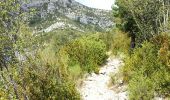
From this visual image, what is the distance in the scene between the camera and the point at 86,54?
22188 mm

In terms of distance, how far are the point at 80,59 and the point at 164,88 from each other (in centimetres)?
751

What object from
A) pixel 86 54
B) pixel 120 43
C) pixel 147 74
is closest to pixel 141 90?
pixel 147 74

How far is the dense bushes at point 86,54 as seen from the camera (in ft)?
69.6

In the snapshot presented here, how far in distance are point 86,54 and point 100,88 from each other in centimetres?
418

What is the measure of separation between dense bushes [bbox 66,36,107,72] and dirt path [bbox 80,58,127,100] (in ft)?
2.06

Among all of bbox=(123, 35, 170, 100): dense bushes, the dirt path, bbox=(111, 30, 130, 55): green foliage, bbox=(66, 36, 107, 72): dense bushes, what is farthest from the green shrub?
bbox=(111, 30, 130, 55): green foliage

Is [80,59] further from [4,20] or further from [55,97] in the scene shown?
[4,20]

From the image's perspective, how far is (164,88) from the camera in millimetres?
14938

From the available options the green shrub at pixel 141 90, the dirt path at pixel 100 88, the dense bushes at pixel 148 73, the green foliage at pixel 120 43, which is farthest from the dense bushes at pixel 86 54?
the green shrub at pixel 141 90

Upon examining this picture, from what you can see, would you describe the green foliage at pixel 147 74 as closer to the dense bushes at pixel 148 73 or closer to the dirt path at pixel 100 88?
the dense bushes at pixel 148 73

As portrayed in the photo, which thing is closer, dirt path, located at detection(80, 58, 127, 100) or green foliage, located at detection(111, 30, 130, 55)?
dirt path, located at detection(80, 58, 127, 100)

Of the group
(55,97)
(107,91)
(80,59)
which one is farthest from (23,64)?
(80,59)

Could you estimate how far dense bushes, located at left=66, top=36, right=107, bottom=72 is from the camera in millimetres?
Result: 21203

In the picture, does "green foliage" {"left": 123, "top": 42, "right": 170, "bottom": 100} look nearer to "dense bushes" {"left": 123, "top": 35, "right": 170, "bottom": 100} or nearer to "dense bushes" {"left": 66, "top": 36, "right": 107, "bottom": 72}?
"dense bushes" {"left": 123, "top": 35, "right": 170, "bottom": 100}
